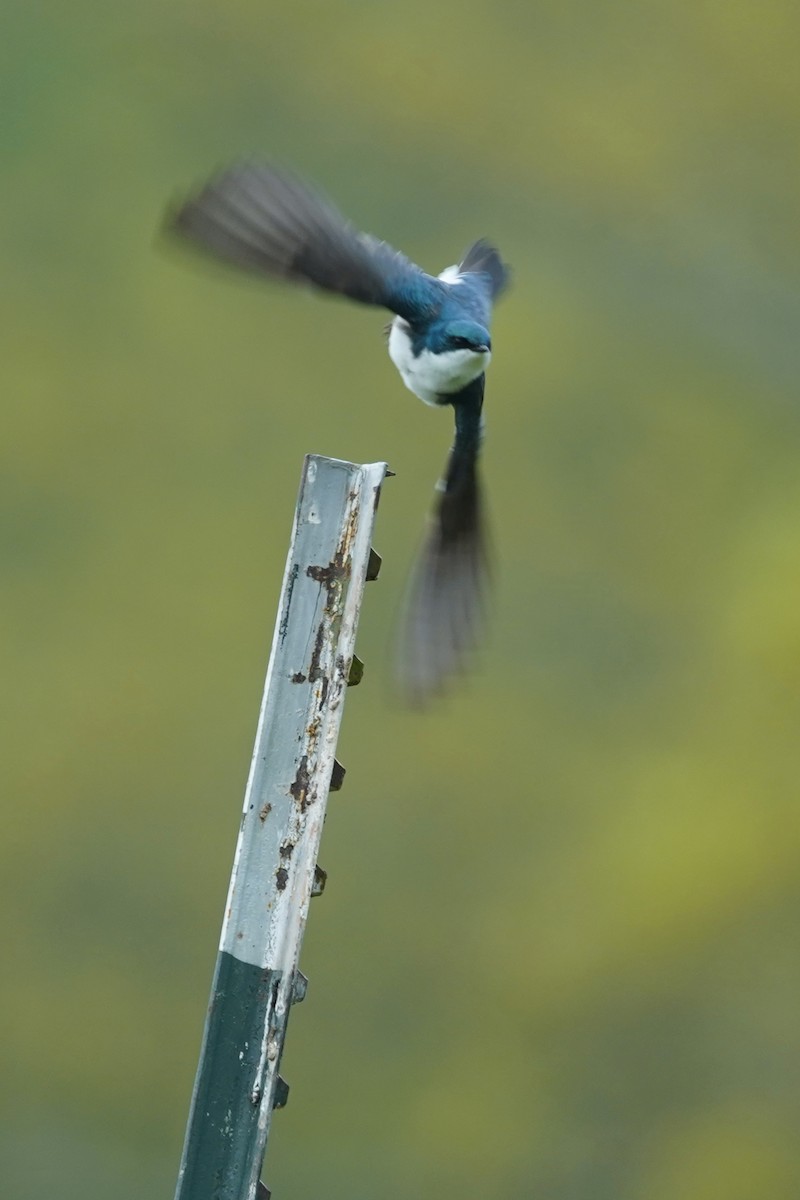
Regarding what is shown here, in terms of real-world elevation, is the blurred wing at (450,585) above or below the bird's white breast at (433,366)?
below

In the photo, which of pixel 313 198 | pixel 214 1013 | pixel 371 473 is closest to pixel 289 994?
pixel 214 1013

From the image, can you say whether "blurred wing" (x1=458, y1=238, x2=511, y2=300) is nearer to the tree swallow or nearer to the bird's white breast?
the tree swallow

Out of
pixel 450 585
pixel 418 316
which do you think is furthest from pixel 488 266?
pixel 450 585

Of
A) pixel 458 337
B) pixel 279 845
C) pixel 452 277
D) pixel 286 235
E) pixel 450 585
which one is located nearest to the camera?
pixel 279 845

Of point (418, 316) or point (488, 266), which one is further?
point (488, 266)

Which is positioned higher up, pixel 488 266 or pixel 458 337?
pixel 488 266

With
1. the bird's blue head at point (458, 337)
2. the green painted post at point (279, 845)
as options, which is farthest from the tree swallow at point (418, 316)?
the green painted post at point (279, 845)

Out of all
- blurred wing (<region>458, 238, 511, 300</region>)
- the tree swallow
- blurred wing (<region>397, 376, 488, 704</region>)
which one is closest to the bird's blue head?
the tree swallow

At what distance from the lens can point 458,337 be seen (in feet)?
6.61

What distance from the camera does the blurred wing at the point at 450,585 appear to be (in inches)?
79.8

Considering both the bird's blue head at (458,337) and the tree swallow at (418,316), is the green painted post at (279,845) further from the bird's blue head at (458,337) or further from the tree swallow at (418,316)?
the bird's blue head at (458,337)

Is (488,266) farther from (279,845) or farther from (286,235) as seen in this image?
(279,845)

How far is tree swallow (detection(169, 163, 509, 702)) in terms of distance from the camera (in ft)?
5.85

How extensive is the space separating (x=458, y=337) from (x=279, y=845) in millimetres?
832
